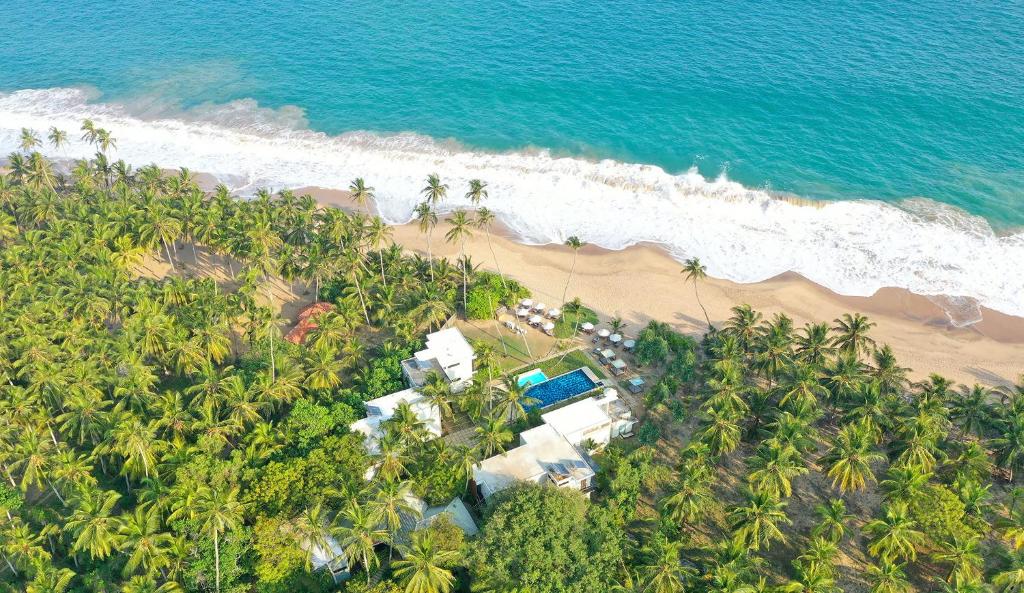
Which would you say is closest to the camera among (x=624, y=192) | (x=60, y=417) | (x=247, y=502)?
(x=247, y=502)

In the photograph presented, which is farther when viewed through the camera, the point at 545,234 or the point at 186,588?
the point at 545,234

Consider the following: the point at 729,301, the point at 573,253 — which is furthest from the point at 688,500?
the point at 573,253

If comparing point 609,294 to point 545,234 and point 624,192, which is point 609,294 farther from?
point 624,192

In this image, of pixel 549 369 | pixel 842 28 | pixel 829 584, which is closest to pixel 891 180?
pixel 842 28

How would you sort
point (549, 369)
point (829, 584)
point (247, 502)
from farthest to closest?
point (549, 369), point (247, 502), point (829, 584)

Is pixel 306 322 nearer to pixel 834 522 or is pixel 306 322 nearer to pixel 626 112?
pixel 834 522

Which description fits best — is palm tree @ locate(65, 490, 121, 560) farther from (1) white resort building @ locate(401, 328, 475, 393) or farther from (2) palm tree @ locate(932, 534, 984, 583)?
(2) palm tree @ locate(932, 534, 984, 583)

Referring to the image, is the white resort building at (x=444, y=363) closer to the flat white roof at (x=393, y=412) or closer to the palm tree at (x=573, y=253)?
the flat white roof at (x=393, y=412)
